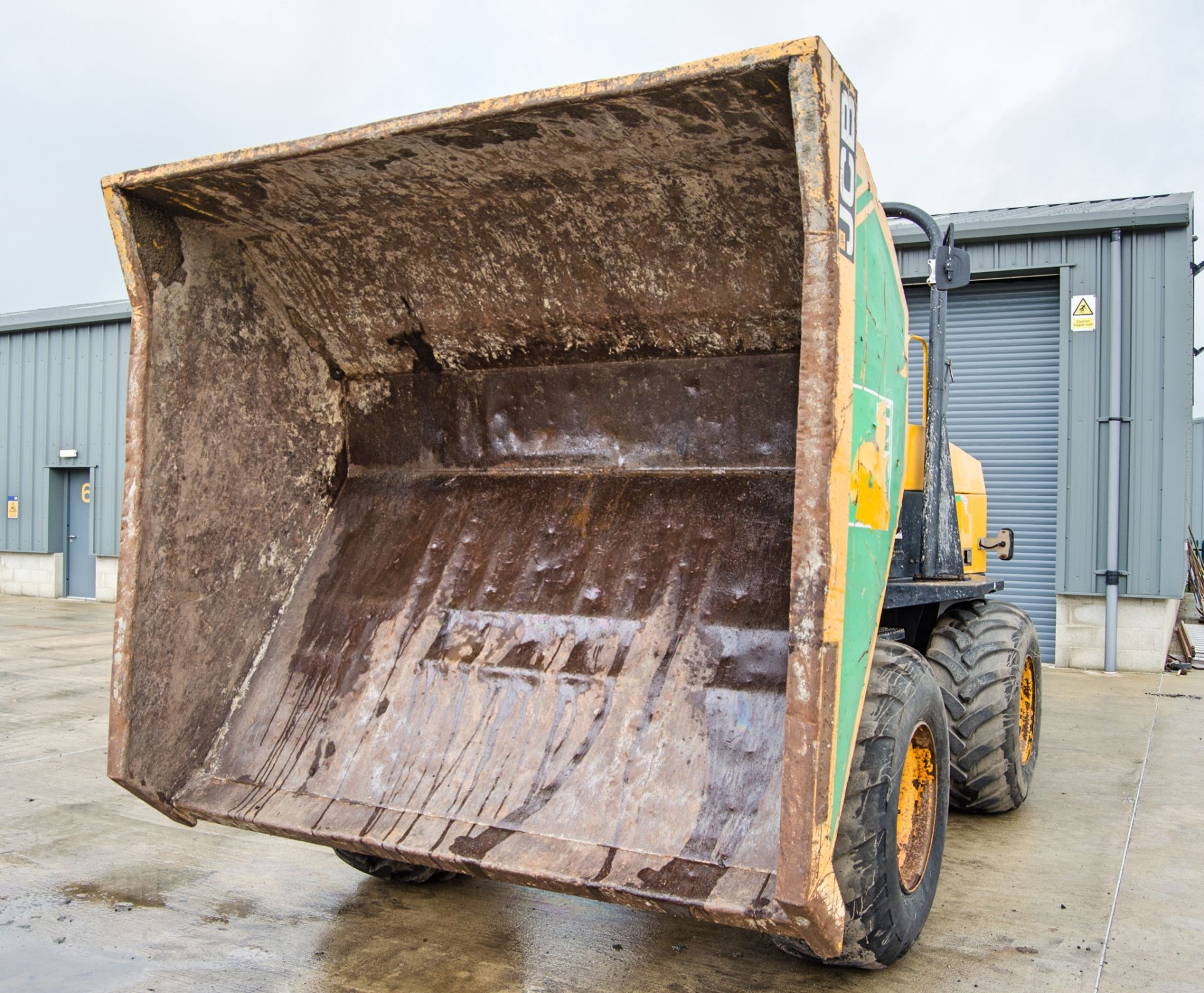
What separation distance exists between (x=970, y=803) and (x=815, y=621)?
318cm

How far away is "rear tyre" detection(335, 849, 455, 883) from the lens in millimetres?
3922

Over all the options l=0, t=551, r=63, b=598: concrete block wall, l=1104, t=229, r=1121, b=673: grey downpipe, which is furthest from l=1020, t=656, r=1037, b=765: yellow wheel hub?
l=0, t=551, r=63, b=598: concrete block wall

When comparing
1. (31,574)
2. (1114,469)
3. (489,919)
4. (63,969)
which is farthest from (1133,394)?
(31,574)

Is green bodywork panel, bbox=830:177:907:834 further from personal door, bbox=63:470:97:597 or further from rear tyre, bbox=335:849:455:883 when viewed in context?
personal door, bbox=63:470:97:597

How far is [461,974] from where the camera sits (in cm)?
328

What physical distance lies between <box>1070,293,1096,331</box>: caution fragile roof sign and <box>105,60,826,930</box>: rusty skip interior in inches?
336

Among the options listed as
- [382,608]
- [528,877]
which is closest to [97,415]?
[382,608]

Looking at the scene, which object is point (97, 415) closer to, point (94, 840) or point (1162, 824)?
point (94, 840)

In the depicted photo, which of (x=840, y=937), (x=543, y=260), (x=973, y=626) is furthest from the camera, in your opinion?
(x=973, y=626)

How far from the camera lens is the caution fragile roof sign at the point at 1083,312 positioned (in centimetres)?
1073

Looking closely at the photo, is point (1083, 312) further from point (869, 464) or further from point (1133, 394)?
point (869, 464)

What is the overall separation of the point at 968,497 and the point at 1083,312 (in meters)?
6.46

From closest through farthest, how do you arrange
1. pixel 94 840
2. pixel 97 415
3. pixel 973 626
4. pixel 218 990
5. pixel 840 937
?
pixel 840 937 → pixel 218 990 → pixel 94 840 → pixel 973 626 → pixel 97 415

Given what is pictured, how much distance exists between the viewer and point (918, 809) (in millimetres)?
3428
